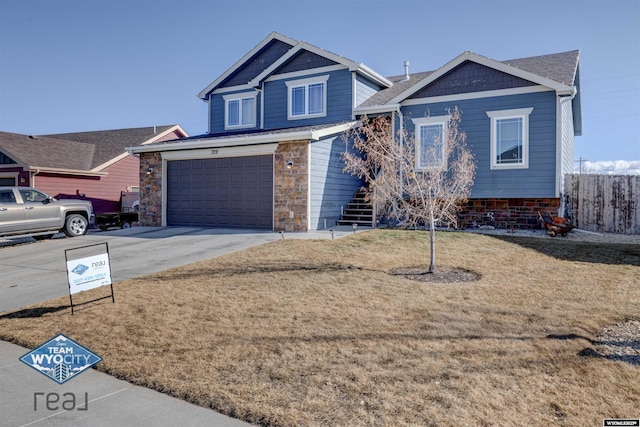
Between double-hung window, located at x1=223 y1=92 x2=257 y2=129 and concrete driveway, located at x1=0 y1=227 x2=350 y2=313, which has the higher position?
double-hung window, located at x1=223 y1=92 x2=257 y2=129

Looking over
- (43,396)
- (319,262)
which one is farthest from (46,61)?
(43,396)

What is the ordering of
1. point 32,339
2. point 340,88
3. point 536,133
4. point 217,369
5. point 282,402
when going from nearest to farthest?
point 282,402 < point 217,369 < point 32,339 < point 536,133 < point 340,88

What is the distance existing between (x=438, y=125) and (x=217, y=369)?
Result: 12615 mm

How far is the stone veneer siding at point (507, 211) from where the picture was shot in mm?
13609

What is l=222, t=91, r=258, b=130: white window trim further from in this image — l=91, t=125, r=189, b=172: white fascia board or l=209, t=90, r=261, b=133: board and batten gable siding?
l=91, t=125, r=189, b=172: white fascia board

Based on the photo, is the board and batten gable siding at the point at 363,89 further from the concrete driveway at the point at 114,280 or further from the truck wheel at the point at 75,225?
the truck wheel at the point at 75,225

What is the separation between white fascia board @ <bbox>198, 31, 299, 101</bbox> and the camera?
1809 centimetres

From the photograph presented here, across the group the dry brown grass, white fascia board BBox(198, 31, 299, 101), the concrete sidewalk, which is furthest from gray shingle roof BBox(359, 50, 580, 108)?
the concrete sidewalk

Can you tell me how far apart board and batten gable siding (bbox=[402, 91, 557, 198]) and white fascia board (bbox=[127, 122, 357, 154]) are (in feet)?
11.4

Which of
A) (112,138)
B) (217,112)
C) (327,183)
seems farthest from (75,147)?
(327,183)

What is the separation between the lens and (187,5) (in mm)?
13398

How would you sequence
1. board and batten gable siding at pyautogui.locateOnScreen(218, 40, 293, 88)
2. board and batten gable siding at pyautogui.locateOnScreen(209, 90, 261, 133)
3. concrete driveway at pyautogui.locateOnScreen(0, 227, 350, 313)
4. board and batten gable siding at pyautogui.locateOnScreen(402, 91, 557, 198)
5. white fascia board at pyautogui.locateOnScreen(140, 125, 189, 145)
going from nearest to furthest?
concrete driveway at pyautogui.locateOnScreen(0, 227, 350, 313)
board and batten gable siding at pyautogui.locateOnScreen(402, 91, 557, 198)
board and batten gable siding at pyautogui.locateOnScreen(218, 40, 293, 88)
board and batten gable siding at pyautogui.locateOnScreen(209, 90, 261, 133)
white fascia board at pyautogui.locateOnScreen(140, 125, 189, 145)

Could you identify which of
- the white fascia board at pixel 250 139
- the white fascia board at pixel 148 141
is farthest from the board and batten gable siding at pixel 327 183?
the white fascia board at pixel 148 141

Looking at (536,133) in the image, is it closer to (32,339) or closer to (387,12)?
(387,12)
